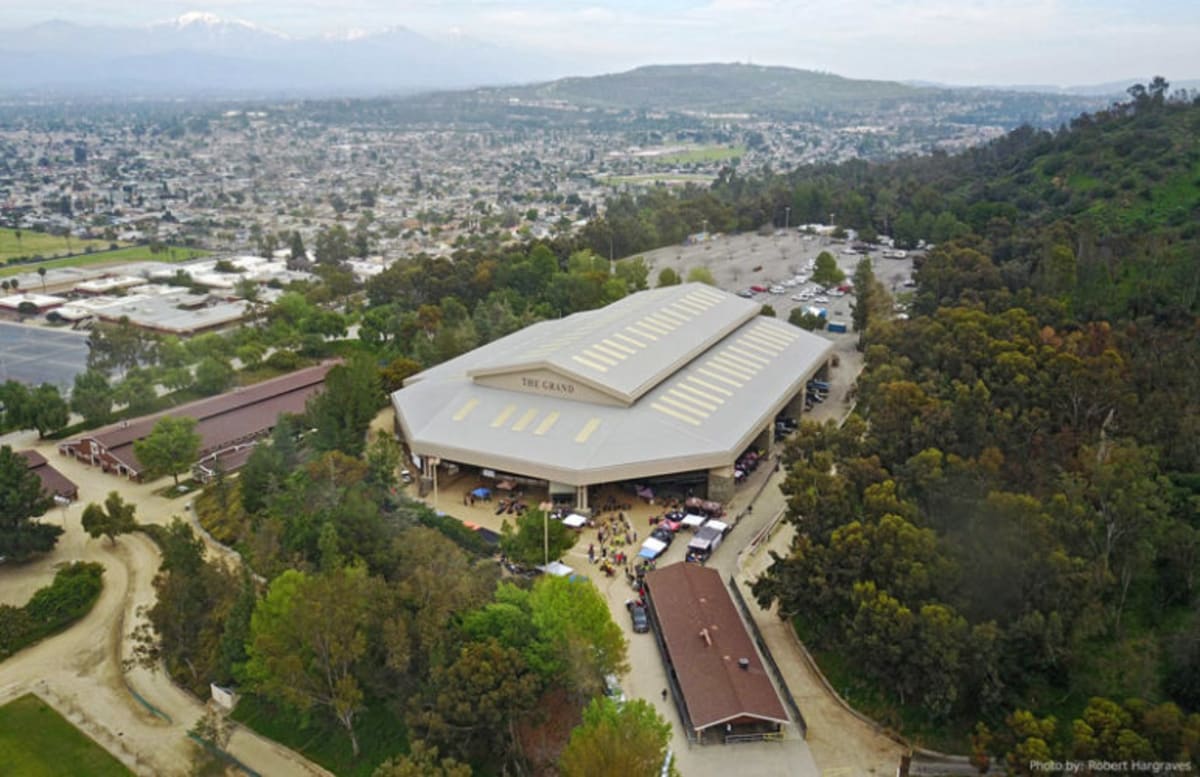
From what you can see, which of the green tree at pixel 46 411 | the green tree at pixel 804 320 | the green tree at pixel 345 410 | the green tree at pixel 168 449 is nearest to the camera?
the green tree at pixel 345 410

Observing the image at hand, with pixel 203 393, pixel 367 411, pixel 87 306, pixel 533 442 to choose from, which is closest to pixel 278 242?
pixel 87 306

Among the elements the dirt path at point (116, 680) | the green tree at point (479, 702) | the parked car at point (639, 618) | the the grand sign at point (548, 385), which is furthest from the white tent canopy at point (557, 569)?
the the grand sign at point (548, 385)

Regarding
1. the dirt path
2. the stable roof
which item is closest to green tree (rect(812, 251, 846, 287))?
the stable roof

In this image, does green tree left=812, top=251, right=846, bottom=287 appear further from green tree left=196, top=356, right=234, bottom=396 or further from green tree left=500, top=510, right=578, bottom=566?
green tree left=500, top=510, right=578, bottom=566

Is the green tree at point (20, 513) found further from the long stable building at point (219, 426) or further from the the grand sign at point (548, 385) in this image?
the the grand sign at point (548, 385)

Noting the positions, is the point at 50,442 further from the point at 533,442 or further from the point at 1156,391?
the point at 1156,391

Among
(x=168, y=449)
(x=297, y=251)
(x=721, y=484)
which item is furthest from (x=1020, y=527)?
(x=297, y=251)
